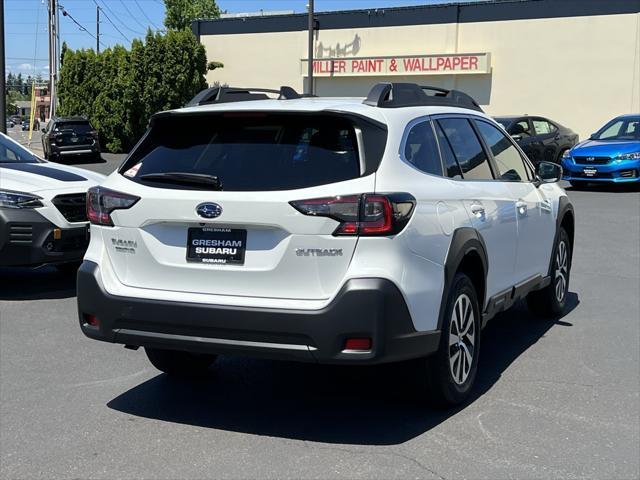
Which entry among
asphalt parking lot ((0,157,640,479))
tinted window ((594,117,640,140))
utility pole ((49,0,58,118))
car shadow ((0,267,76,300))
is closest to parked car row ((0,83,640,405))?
asphalt parking lot ((0,157,640,479))

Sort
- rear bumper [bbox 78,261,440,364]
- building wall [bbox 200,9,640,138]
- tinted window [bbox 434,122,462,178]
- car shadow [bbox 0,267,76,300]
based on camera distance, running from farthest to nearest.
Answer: building wall [bbox 200,9,640,138], car shadow [bbox 0,267,76,300], tinted window [bbox 434,122,462,178], rear bumper [bbox 78,261,440,364]

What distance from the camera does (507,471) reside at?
395 centimetres

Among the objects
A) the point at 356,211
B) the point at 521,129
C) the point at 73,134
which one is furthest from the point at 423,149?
the point at 73,134

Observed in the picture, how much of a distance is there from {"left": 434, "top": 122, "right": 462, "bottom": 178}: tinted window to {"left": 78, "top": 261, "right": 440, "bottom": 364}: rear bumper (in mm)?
1124

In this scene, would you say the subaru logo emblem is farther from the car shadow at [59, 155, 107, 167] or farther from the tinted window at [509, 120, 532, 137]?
the car shadow at [59, 155, 107, 167]

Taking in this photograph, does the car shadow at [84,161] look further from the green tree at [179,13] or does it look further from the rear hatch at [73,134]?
the green tree at [179,13]

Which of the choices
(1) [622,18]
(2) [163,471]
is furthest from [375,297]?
(1) [622,18]

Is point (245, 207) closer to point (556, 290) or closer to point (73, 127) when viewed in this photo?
point (556, 290)

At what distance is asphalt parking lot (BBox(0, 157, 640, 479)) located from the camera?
13.2 feet

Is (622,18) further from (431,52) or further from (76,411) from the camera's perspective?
(76,411)

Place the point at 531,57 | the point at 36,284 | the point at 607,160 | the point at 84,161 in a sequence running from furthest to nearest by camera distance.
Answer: the point at 531,57 → the point at 84,161 → the point at 607,160 → the point at 36,284

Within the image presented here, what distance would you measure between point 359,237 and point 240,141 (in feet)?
2.99

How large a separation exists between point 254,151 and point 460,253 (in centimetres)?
130

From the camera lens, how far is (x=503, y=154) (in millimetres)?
6145
